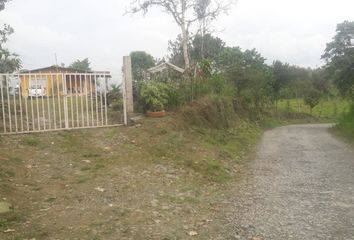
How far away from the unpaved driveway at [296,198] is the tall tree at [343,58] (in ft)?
24.6

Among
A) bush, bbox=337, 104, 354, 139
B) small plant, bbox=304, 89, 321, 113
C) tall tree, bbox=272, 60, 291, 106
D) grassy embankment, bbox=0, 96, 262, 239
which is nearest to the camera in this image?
grassy embankment, bbox=0, 96, 262, 239

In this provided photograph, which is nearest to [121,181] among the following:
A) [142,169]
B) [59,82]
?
[142,169]

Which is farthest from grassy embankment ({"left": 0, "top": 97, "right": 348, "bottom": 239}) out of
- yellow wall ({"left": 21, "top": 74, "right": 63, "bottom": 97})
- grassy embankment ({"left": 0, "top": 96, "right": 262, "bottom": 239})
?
yellow wall ({"left": 21, "top": 74, "right": 63, "bottom": 97})

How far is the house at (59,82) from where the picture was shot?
9375 millimetres

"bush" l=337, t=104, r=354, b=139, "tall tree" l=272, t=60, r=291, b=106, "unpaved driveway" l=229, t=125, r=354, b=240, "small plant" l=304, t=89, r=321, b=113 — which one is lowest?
"unpaved driveway" l=229, t=125, r=354, b=240

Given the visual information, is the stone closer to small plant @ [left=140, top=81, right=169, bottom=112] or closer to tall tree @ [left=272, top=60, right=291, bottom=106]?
small plant @ [left=140, top=81, right=169, bottom=112]

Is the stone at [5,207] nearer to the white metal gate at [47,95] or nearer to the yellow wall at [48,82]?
the white metal gate at [47,95]

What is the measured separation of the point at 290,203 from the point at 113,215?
9.41 ft

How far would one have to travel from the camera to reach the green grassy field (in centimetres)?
3102

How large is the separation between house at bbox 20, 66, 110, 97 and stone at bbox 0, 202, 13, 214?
4509mm

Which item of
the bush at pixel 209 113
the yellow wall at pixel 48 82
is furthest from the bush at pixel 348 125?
the yellow wall at pixel 48 82

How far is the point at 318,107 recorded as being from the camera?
34219 mm

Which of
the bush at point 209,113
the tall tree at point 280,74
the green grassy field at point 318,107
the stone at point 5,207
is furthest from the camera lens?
the tall tree at point 280,74

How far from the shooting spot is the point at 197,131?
38.6 feet
